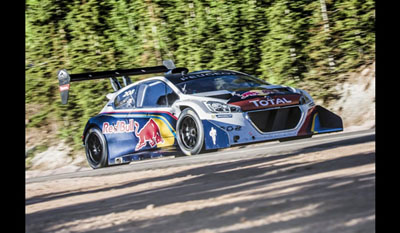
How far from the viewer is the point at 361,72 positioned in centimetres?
1206

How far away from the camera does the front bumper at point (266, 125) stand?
813cm

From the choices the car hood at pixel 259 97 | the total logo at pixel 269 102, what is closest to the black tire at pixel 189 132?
the car hood at pixel 259 97

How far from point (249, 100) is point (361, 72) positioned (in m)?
4.62

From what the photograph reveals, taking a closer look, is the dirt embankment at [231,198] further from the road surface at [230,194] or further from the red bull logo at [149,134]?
the red bull logo at [149,134]

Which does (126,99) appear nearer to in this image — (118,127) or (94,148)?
(118,127)

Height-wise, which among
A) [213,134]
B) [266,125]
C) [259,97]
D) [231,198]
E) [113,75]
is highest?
[113,75]

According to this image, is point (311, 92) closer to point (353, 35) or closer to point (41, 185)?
point (353, 35)

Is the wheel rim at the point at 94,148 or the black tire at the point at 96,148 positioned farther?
the wheel rim at the point at 94,148

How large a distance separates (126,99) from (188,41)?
10.3 ft

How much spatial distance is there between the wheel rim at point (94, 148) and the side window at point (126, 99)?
0.73m

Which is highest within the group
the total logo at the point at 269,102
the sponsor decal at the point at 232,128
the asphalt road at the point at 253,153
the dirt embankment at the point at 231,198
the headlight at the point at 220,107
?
the total logo at the point at 269,102

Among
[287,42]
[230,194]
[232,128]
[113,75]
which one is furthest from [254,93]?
[287,42]

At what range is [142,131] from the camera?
30.2 feet
